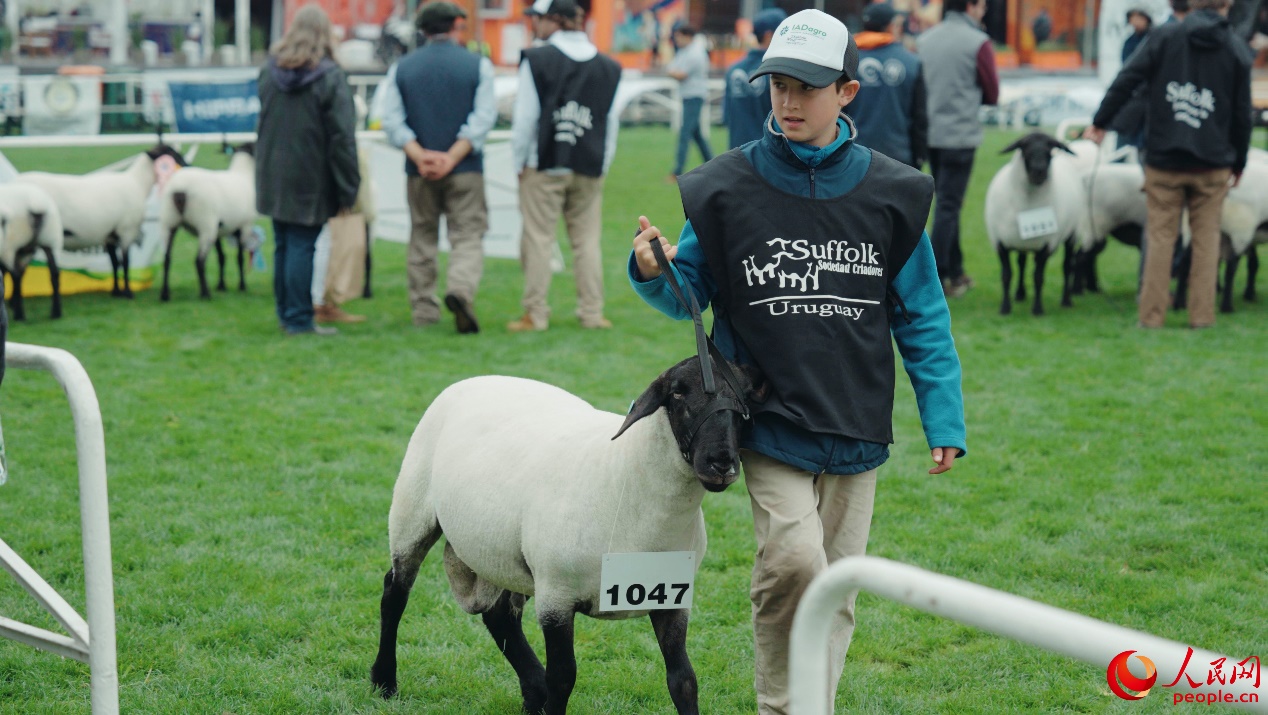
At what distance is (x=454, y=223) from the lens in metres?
9.73

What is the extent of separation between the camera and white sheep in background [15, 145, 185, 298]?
10312 mm

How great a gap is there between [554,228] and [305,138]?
1.96m

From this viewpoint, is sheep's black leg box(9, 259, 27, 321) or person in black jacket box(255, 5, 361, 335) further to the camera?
sheep's black leg box(9, 259, 27, 321)

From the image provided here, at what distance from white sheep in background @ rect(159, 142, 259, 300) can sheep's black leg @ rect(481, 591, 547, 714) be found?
7788 mm

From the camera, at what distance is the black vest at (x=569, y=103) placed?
9.28 metres

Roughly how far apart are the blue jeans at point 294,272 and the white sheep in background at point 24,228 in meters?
1.83

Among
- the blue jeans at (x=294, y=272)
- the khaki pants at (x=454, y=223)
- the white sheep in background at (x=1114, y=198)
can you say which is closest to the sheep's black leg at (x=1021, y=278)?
the white sheep in background at (x=1114, y=198)

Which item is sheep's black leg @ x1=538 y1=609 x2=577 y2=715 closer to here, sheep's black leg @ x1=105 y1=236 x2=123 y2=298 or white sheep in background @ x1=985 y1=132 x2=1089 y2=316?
white sheep in background @ x1=985 y1=132 x2=1089 y2=316

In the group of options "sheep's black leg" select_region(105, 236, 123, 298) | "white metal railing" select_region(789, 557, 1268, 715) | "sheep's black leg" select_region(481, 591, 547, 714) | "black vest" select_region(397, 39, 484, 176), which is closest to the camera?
"white metal railing" select_region(789, 557, 1268, 715)

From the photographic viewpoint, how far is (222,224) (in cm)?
1123

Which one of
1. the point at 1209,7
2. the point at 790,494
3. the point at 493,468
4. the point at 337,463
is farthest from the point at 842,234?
the point at 1209,7

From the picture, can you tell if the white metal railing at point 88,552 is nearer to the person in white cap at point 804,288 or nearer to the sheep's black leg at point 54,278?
the person in white cap at point 804,288

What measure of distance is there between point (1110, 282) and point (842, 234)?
976 cm

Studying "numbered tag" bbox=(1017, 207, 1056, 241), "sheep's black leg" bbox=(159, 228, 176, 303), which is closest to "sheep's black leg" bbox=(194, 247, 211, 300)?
"sheep's black leg" bbox=(159, 228, 176, 303)
